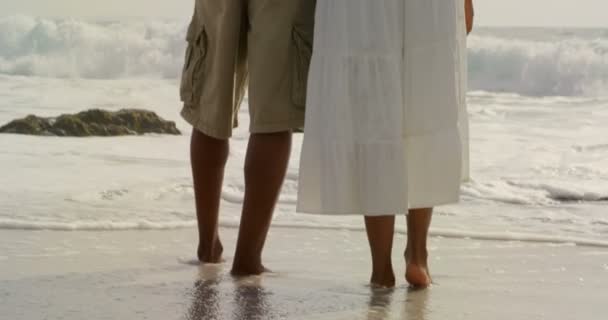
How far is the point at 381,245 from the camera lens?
292 cm

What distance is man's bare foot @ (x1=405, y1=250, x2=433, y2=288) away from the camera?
2943 millimetres

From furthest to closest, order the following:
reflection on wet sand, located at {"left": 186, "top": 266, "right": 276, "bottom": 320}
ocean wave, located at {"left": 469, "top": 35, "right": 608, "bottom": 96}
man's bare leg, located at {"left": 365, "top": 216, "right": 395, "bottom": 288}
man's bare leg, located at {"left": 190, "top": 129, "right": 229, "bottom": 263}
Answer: ocean wave, located at {"left": 469, "top": 35, "right": 608, "bottom": 96}
man's bare leg, located at {"left": 190, "top": 129, "right": 229, "bottom": 263}
man's bare leg, located at {"left": 365, "top": 216, "right": 395, "bottom": 288}
reflection on wet sand, located at {"left": 186, "top": 266, "right": 276, "bottom": 320}

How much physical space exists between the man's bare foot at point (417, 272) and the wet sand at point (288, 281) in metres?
0.02

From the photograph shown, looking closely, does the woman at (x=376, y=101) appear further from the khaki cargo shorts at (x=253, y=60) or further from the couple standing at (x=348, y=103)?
the khaki cargo shorts at (x=253, y=60)

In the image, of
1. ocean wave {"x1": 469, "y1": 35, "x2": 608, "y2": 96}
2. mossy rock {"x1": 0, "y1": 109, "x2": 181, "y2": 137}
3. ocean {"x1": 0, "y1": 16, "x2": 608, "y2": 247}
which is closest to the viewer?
ocean {"x1": 0, "y1": 16, "x2": 608, "y2": 247}

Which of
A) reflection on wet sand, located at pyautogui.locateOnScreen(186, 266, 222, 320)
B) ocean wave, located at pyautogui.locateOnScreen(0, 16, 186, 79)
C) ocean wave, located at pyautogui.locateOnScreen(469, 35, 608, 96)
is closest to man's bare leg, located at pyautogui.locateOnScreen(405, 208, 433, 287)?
reflection on wet sand, located at pyautogui.locateOnScreen(186, 266, 222, 320)

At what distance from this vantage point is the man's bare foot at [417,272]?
9.66 feet

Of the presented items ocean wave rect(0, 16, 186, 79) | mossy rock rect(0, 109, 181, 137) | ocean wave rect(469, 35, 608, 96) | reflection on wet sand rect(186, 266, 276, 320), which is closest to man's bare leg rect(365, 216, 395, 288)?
reflection on wet sand rect(186, 266, 276, 320)

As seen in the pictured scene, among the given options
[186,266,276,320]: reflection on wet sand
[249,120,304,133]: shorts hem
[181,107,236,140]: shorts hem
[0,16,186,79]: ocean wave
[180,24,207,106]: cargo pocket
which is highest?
[180,24,207,106]: cargo pocket

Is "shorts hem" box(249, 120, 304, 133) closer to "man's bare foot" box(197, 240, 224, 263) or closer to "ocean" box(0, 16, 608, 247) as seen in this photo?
"man's bare foot" box(197, 240, 224, 263)

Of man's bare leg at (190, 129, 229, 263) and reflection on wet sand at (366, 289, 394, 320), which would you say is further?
man's bare leg at (190, 129, 229, 263)

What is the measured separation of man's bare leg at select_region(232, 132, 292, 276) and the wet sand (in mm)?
80

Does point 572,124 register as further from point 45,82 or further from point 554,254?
point 554,254

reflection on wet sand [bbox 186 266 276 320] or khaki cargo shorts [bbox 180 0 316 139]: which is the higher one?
khaki cargo shorts [bbox 180 0 316 139]
